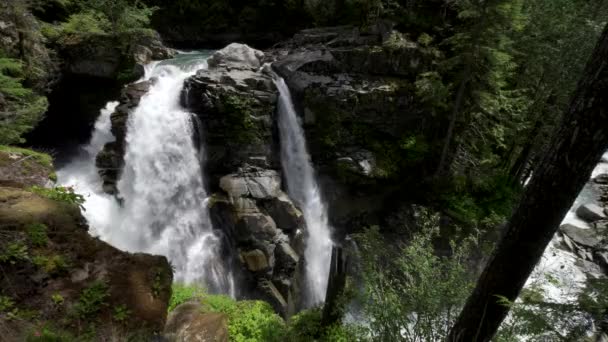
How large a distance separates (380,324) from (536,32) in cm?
1762

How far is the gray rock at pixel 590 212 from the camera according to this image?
16.8 metres

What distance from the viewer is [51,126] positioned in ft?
48.4

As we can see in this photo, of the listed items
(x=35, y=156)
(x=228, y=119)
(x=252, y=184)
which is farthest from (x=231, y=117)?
(x=35, y=156)

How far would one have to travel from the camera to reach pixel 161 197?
12.0 m

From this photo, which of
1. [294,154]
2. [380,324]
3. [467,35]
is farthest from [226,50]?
[380,324]

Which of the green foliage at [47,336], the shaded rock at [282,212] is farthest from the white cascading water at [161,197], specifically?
the green foliage at [47,336]

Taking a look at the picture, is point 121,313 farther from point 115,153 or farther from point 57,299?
point 115,153

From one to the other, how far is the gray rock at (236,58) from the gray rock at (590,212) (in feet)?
62.5

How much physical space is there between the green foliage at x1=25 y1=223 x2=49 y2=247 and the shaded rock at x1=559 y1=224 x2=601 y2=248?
2041 centimetres

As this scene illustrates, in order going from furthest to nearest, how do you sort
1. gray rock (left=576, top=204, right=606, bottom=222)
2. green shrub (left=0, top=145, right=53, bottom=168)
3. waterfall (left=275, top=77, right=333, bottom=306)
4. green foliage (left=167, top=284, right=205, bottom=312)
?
1. gray rock (left=576, top=204, right=606, bottom=222)
2. waterfall (left=275, top=77, right=333, bottom=306)
3. green foliage (left=167, top=284, right=205, bottom=312)
4. green shrub (left=0, top=145, right=53, bottom=168)

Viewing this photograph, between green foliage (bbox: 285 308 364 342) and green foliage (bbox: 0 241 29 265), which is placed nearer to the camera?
green foliage (bbox: 0 241 29 265)

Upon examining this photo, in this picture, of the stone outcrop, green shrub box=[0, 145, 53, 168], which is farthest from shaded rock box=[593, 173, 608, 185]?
green shrub box=[0, 145, 53, 168]

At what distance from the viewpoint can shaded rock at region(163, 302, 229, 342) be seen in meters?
6.45

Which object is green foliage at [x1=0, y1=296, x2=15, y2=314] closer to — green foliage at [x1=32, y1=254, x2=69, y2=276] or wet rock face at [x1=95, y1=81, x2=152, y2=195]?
green foliage at [x1=32, y1=254, x2=69, y2=276]
